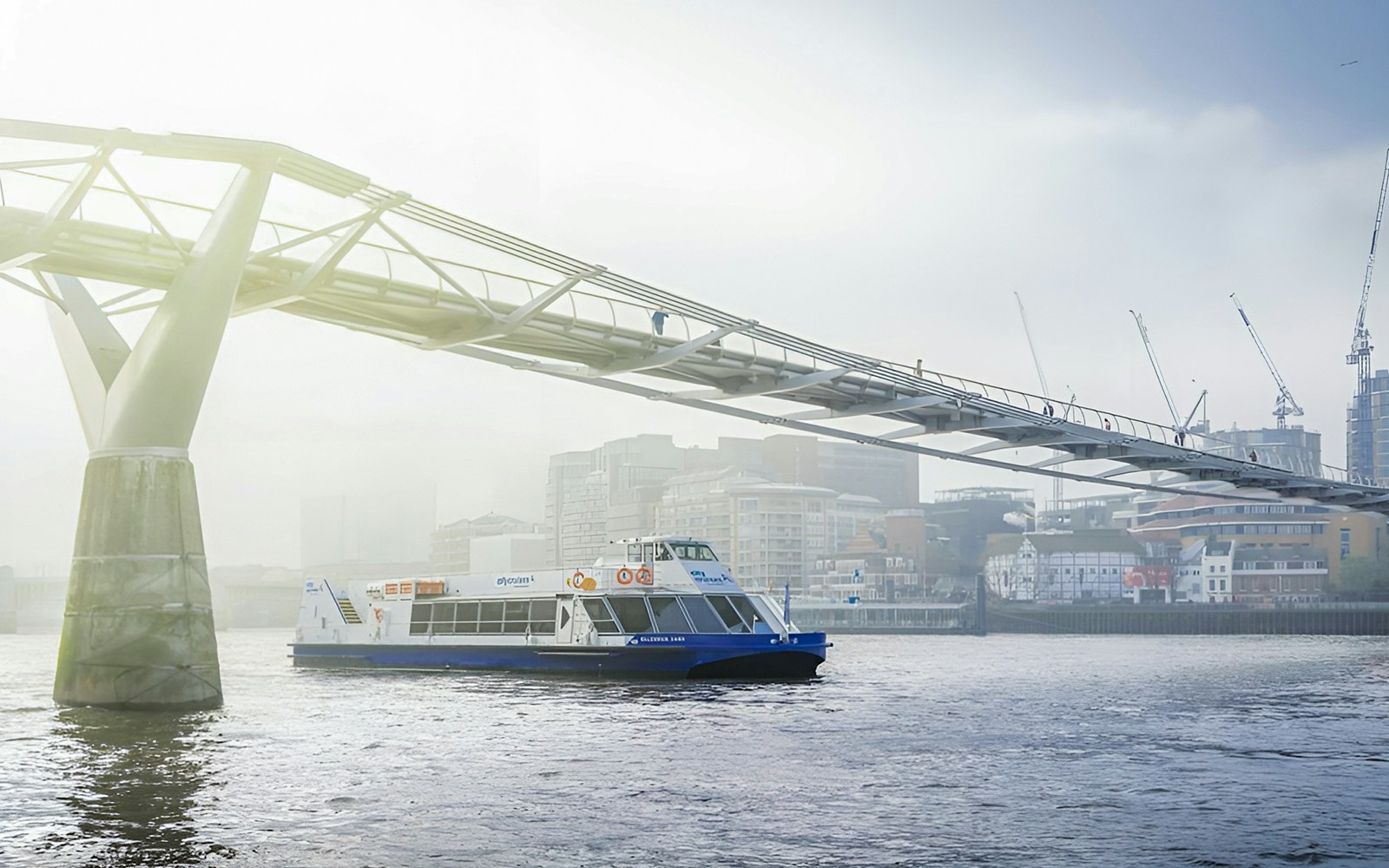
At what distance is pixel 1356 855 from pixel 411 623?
42739 mm

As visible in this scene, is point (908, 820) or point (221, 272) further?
point (221, 272)

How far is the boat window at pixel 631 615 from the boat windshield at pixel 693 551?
2.32 m

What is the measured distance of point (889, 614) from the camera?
554 ft

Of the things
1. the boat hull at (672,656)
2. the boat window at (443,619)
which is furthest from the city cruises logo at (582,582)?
the boat window at (443,619)

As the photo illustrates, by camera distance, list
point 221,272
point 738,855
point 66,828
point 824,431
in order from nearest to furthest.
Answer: point 738,855
point 66,828
point 221,272
point 824,431

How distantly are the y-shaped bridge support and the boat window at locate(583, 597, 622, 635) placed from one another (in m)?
17.1

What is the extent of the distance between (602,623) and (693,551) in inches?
158

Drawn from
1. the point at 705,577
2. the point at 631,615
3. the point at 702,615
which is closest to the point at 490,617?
the point at 631,615

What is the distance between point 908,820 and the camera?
1850 centimetres

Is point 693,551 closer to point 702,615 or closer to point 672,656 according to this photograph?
point 702,615

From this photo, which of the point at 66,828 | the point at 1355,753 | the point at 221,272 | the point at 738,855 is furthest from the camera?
the point at 221,272

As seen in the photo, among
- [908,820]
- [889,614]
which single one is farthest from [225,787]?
[889,614]

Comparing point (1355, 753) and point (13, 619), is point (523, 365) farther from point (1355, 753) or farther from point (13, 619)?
point (13, 619)

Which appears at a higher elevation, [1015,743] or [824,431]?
[824,431]
